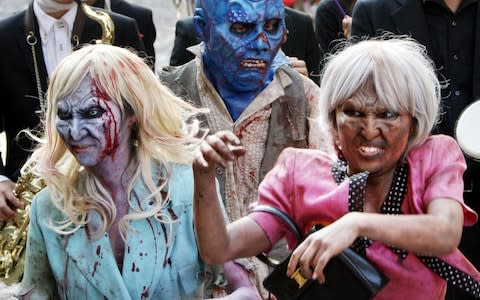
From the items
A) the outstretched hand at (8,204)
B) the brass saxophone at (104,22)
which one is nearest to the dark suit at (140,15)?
the brass saxophone at (104,22)

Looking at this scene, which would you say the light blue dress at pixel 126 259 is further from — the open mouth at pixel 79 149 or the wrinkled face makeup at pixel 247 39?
the wrinkled face makeup at pixel 247 39

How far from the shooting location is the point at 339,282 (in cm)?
360

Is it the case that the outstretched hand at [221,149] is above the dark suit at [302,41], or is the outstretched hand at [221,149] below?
above

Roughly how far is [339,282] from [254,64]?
6.07 ft

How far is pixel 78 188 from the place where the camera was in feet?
14.0

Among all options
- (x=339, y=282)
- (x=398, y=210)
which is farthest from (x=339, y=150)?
(x=339, y=282)

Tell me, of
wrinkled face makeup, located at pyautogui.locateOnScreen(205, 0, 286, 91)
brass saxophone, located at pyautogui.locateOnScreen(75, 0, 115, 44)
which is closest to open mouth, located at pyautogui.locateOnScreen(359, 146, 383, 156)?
wrinkled face makeup, located at pyautogui.locateOnScreen(205, 0, 286, 91)

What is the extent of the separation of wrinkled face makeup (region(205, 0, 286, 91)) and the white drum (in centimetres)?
85

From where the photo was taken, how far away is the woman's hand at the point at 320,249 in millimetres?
3410

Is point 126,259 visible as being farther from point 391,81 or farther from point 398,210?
point 391,81

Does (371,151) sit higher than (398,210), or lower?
higher

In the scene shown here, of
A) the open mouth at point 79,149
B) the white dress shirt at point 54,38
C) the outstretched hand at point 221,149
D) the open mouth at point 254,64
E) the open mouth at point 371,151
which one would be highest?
the outstretched hand at point 221,149

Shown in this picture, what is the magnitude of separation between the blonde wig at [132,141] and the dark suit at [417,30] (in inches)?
69.8

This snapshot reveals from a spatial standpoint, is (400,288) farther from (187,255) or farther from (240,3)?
(240,3)
